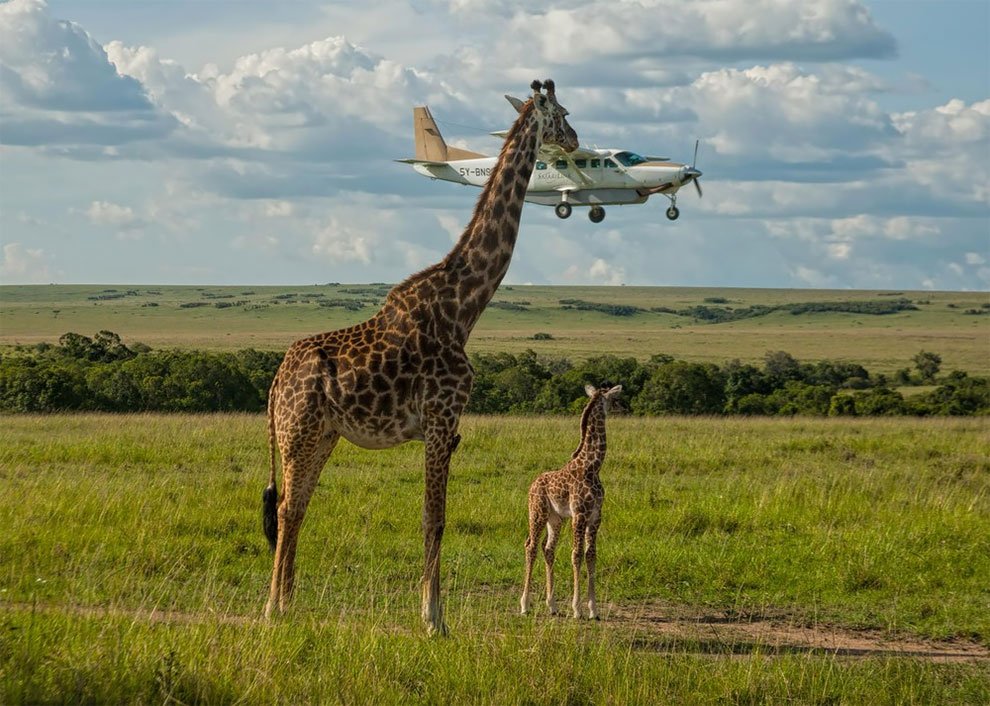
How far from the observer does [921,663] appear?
8.12 meters

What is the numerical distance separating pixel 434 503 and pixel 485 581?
7.42 feet

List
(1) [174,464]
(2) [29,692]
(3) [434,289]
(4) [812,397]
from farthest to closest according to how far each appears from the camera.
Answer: (4) [812,397], (1) [174,464], (3) [434,289], (2) [29,692]

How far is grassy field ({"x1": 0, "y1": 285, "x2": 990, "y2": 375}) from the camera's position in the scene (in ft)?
294

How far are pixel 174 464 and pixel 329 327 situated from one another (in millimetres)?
100003

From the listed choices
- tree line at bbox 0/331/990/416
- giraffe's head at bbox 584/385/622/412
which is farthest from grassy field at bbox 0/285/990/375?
giraffe's head at bbox 584/385/622/412

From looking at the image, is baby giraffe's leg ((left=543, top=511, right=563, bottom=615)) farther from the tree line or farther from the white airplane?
the white airplane

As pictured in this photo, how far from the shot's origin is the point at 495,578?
10625 mm

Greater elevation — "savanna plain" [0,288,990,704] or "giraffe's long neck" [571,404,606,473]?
"giraffe's long neck" [571,404,606,473]

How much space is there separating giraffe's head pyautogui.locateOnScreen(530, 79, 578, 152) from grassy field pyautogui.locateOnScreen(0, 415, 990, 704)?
3.35m

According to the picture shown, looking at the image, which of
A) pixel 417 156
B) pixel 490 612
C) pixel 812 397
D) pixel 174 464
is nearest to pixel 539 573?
pixel 490 612

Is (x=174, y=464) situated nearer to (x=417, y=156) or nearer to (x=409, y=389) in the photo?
(x=409, y=389)

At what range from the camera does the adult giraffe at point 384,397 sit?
8.46 m

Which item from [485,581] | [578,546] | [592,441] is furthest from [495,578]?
[592,441]

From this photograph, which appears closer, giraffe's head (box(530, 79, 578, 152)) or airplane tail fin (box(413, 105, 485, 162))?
giraffe's head (box(530, 79, 578, 152))
